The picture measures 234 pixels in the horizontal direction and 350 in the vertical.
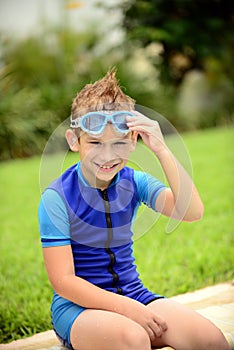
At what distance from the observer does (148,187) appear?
52.7 inches

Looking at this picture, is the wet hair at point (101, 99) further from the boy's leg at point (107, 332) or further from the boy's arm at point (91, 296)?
the boy's leg at point (107, 332)

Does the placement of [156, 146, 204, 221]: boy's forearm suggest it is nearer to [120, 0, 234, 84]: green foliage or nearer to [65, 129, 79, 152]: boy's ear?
[65, 129, 79, 152]: boy's ear

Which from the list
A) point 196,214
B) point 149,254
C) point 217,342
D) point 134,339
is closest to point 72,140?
point 196,214

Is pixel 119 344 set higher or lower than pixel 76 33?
lower

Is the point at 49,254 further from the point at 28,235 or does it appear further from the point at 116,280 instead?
the point at 28,235

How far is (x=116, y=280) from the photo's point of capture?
1.29 m

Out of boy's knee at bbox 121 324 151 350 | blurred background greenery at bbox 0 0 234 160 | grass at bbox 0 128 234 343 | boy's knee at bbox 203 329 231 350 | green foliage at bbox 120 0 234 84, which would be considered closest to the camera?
boy's knee at bbox 121 324 151 350

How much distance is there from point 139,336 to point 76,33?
26.4 feet

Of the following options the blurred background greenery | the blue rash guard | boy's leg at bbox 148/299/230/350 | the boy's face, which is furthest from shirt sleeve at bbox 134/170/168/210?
the blurred background greenery

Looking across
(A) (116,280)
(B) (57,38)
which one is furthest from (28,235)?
(B) (57,38)

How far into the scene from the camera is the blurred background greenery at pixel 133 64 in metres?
5.86

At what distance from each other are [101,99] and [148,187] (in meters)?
0.24

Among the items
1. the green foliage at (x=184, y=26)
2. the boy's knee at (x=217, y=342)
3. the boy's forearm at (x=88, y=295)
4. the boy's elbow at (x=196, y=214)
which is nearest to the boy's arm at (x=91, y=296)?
the boy's forearm at (x=88, y=295)

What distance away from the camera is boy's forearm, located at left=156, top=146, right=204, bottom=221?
4.10ft
